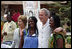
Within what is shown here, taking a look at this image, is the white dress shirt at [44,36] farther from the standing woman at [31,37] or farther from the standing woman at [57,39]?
the standing woman at [57,39]

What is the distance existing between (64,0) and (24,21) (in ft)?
36.1


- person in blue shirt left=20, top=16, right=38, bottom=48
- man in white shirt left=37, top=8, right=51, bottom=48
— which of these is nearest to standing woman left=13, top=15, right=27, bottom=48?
person in blue shirt left=20, top=16, right=38, bottom=48

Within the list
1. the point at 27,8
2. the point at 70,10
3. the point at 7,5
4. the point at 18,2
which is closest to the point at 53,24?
the point at 27,8

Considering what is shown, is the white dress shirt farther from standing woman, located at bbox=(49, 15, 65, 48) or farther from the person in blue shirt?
standing woman, located at bbox=(49, 15, 65, 48)

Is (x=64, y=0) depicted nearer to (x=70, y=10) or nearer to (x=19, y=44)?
(x=70, y=10)

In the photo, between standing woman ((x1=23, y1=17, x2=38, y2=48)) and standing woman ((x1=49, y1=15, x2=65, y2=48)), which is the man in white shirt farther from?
standing woman ((x1=49, y1=15, x2=65, y2=48))

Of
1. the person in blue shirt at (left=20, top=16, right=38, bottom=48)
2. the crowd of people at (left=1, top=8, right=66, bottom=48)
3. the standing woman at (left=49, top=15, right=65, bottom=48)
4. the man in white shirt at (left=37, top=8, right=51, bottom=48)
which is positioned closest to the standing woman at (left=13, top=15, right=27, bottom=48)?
the crowd of people at (left=1, top=8, right=66, bottom=48)

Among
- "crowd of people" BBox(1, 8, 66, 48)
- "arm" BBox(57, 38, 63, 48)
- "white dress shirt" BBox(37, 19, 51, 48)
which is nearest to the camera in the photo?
"arm" BBox(57, 38, 63, 48)

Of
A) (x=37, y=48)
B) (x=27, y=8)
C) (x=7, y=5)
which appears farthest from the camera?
(x=7, y=5)

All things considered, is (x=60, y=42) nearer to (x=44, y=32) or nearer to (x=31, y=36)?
(x=44, y=32)

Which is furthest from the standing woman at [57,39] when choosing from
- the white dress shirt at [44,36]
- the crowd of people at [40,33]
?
the white dress shirt at [44,36]

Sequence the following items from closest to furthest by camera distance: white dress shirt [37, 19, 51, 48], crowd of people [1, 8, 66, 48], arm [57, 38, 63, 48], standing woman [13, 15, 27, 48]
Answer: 1. arm [57, 38, 63, 48]
2. crowd of people [1, 8, 66, 48]
3. white dress shirt [37, 19, 51, 48]
4. standing woman [13, 15, 27, 48]

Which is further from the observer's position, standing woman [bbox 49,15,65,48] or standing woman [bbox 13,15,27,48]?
standing woman [bbox 13,15,27,48]

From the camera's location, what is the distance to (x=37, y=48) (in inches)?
173
